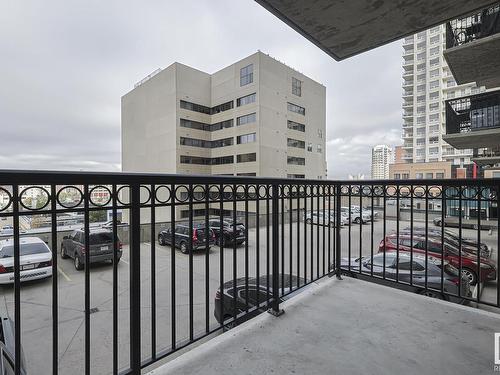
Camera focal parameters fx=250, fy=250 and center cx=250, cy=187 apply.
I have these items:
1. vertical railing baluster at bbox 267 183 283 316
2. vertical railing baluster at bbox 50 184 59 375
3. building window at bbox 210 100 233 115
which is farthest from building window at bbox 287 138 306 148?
vertical railing baluster at bbox 50 184 59 375

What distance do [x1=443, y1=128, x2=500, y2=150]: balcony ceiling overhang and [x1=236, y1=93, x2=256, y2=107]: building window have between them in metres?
18.3

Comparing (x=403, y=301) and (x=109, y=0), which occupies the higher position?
(x=109, y=0)

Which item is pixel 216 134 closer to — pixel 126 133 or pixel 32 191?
pixel 126 133

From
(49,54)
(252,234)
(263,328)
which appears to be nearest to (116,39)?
(49,54)

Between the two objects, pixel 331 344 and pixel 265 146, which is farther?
pixel 265 146

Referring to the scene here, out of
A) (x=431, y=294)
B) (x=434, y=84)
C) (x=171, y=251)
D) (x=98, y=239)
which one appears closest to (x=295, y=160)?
(x=98, y=239)

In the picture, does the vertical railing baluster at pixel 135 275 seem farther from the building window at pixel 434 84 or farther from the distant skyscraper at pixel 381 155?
the distant skyscraper at pixel 381 155

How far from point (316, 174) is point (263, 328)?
29850 mm

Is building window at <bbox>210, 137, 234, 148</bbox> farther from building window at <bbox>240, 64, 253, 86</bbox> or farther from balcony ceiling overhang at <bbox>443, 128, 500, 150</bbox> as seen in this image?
balcony ceiling overhang at <bbox>443, 128, 500, 150</bbox>

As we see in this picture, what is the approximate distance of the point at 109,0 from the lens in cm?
596

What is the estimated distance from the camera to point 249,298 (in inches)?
122

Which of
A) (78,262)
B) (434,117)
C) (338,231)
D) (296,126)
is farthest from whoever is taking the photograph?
(434,117)

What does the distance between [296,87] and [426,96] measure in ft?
82.8

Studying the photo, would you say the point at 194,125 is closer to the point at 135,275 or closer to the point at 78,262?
the point at 78,262
